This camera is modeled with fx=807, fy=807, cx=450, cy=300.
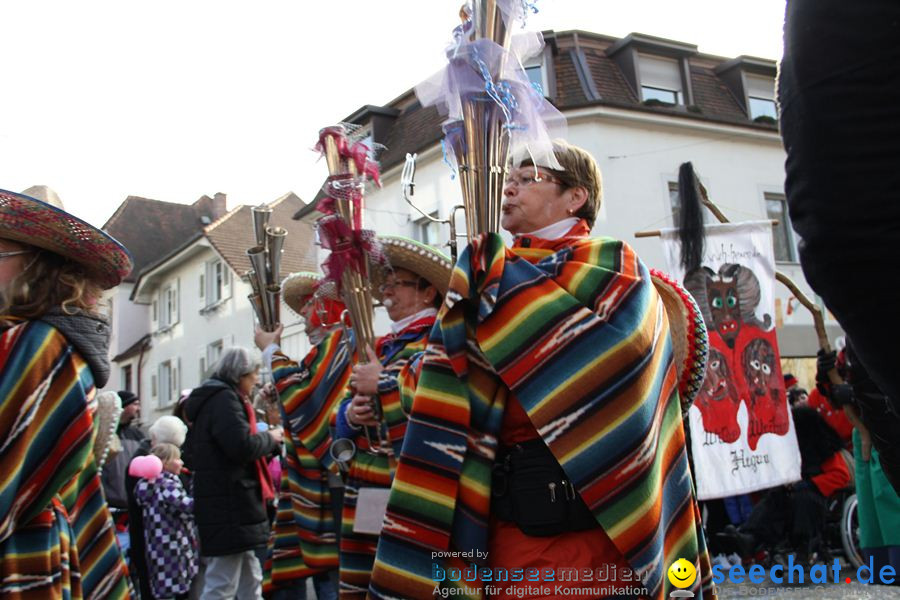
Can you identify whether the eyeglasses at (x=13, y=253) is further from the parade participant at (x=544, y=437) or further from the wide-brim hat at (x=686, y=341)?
the wide-brim hat at (x=686, y=341)

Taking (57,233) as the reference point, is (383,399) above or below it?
below

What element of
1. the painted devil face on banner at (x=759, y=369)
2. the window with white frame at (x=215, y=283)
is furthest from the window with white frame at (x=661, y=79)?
the window with white frame at (x=215, y=283)

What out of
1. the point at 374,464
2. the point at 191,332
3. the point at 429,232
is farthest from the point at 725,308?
the point at 191,332

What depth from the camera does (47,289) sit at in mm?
2904

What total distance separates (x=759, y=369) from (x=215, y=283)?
26.2 m

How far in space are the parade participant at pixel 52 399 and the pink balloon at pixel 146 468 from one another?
10.5 feet

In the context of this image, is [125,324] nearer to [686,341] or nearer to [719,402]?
[719,402]

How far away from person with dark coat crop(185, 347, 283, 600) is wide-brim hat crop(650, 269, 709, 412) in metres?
3.64

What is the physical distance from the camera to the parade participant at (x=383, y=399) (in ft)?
11.9

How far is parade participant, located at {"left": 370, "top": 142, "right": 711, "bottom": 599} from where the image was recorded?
7.18ft

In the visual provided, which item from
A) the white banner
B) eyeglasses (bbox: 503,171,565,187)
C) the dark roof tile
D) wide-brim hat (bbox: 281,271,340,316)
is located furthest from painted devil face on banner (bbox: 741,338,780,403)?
the dark roof tile

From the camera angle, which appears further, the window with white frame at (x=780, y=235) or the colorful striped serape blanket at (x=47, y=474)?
the window with white frame at (x=780, y=235)

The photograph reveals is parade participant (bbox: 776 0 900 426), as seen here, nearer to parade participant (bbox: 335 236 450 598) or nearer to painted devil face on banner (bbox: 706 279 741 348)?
parade participant (bbox: 335 236 450 598)

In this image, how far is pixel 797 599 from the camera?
18.9 ft
